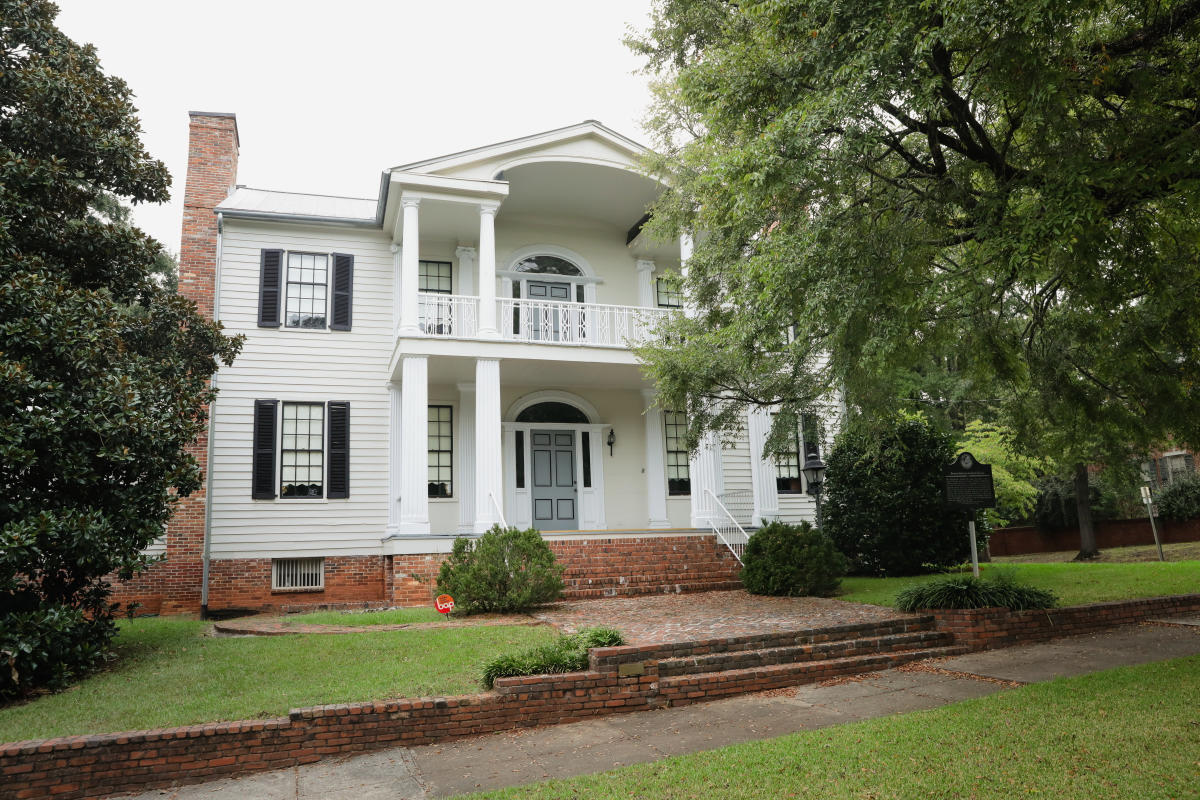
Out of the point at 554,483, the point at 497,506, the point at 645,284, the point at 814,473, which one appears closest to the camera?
the point at 497,506

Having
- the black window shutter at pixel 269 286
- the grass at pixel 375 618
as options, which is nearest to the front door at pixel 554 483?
the grass at pixel 375 618

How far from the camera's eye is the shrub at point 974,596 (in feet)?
30.5

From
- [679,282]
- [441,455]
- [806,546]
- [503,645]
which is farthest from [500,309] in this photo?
[503,645]

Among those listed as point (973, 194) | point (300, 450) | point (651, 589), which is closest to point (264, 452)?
point (300, 450)

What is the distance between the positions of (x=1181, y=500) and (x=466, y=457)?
67.3 ft

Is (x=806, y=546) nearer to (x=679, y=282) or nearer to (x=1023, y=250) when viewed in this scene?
(x=679, y=282)

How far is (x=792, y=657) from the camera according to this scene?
8.07 meters

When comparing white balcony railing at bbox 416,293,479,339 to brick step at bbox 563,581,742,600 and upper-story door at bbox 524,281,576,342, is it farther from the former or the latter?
brick step at bbox 563,581,742,600

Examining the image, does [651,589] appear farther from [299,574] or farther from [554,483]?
[299,574]

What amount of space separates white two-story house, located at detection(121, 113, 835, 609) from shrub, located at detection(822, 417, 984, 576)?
1.99 meters

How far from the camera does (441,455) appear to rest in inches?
631

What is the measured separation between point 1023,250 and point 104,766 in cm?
769

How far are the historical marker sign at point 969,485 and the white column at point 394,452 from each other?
9.84 metres

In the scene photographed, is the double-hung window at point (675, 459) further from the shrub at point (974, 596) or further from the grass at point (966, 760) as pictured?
the grass at point (966, 760)
